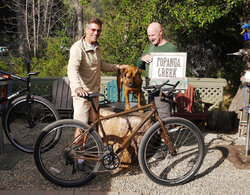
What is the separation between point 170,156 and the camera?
334cm

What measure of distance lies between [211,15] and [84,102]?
3.63 m

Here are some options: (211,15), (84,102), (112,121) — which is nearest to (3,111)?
(84,102)

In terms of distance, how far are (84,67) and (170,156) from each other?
1.69 meters

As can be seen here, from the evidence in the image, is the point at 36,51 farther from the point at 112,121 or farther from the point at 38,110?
the point at 112,121

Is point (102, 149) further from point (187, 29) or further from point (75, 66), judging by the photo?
point (187, 29)

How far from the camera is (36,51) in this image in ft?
37.2

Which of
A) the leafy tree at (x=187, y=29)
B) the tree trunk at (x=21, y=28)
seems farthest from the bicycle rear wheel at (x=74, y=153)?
the tree trunk at (x=21, y=28)

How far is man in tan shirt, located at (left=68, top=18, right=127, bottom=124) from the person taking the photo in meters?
3.23

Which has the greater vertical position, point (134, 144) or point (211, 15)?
point (211, 15)

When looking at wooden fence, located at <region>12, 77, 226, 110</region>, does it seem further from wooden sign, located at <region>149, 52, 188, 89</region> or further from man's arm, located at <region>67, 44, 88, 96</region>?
man's arm, located at <region>67, 44, 88, 96</region>

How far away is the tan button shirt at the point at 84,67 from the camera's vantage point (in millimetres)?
3217

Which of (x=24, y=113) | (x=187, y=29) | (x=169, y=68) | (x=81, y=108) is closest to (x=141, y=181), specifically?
(x=81, y=108)

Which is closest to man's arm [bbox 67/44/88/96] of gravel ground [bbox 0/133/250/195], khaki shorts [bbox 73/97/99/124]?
khaki shorts [bbox 73/97/99/124]

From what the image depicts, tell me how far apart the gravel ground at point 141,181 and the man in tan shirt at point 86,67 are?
92cm
